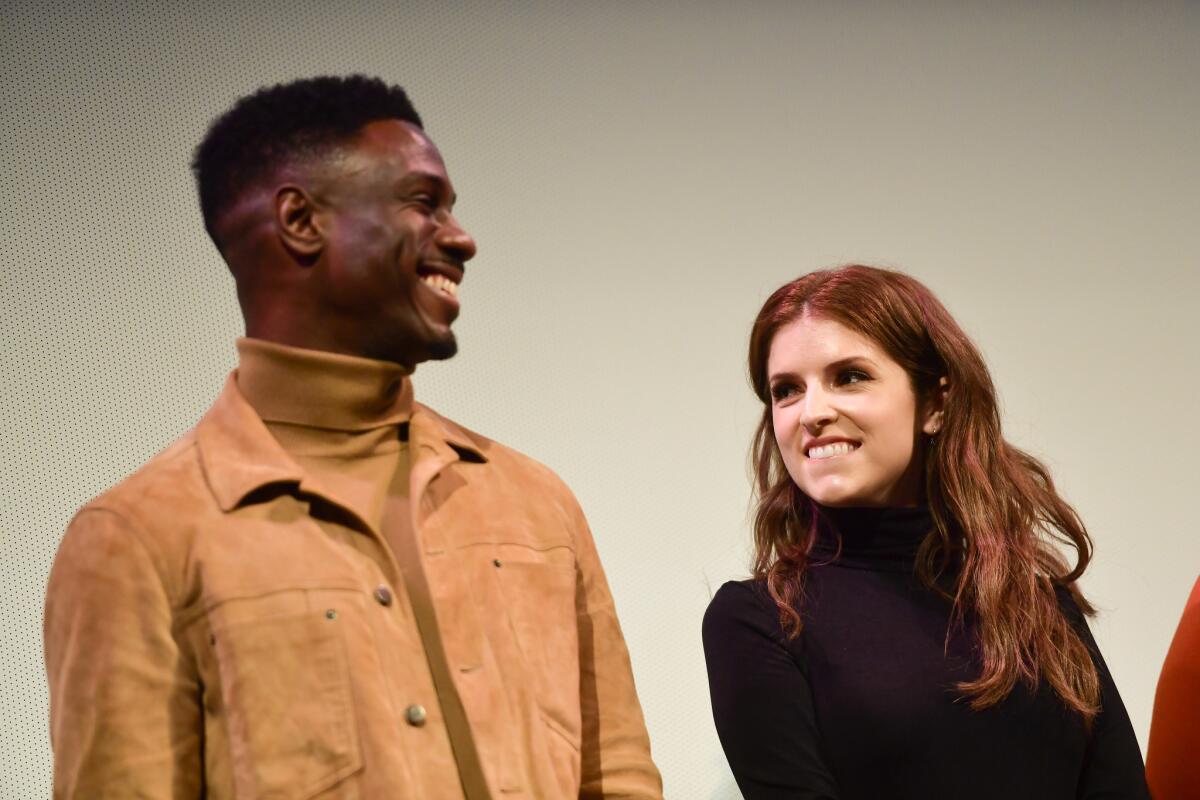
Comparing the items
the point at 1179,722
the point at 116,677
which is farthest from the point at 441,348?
the point at 1179,722

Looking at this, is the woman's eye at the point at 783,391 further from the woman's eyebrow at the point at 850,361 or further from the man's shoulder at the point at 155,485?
the man's shoulder at the point at 155,485

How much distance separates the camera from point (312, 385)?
1536mm

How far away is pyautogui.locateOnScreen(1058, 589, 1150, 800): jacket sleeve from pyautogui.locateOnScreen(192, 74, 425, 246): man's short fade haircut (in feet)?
4.18

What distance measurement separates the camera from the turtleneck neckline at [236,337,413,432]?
1530 mm

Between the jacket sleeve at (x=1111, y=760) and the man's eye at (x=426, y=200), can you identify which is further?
the jacket sleeve at (x=1111, y=760)

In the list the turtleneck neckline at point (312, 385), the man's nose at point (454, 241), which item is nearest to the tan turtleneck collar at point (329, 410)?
the turtleneck neckline at point (312, 385)

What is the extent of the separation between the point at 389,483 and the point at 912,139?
5.53 feet

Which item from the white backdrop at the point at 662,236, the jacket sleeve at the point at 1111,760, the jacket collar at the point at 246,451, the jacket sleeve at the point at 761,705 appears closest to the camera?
the jacket collar at the point at 246,451

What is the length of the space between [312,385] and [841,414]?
86 cm

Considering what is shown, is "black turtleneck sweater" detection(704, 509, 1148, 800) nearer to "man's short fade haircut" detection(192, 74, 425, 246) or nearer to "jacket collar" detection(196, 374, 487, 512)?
"jacket collar" detection(196, 374, 487, 512)

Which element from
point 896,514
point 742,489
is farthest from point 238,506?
point 742,489

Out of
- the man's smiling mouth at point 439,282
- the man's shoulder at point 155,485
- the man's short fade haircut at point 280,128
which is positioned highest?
the man's short fade haircut at point 280,128

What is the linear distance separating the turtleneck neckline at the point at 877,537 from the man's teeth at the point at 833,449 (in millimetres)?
115

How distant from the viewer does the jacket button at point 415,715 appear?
4.74 feet
